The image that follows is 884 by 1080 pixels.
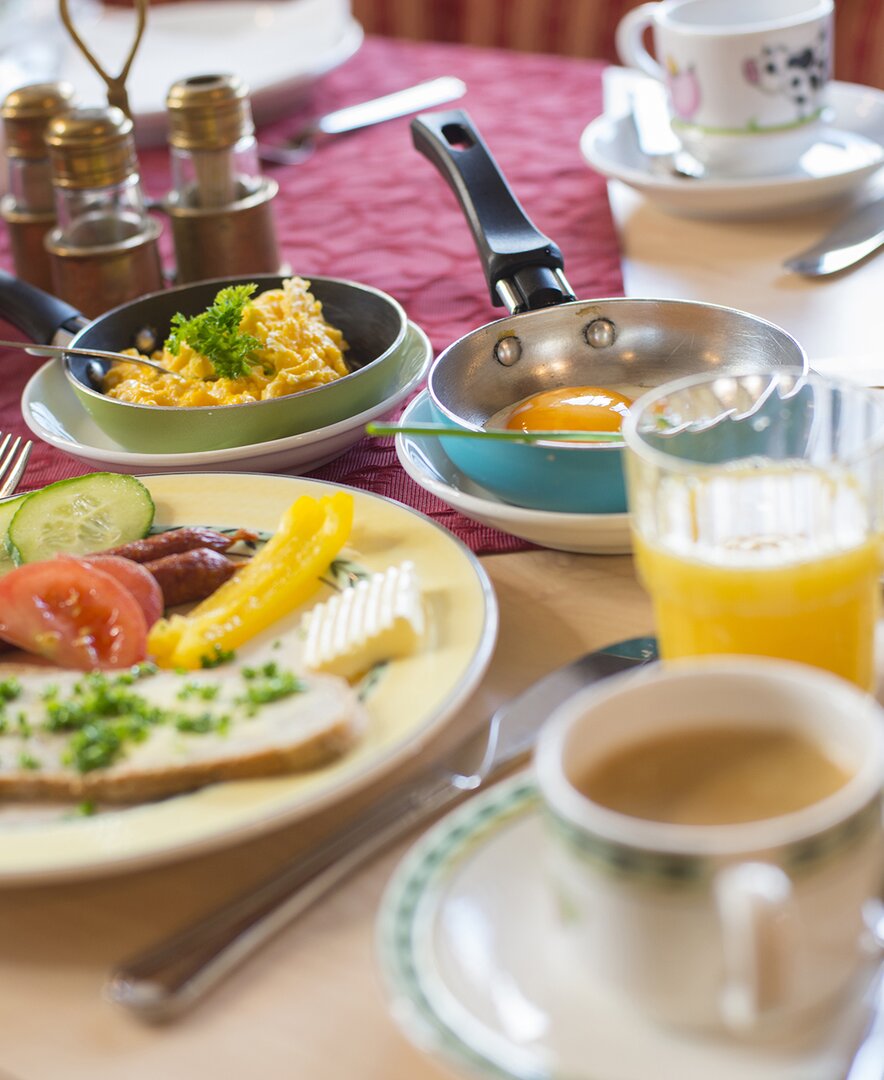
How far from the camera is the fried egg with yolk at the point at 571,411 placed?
4.06 feet

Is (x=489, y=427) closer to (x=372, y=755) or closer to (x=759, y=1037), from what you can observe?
(x=372, y=755)

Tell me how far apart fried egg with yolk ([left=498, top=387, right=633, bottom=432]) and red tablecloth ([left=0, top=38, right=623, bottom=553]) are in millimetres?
117

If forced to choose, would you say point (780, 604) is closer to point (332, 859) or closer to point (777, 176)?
point (332, 859)

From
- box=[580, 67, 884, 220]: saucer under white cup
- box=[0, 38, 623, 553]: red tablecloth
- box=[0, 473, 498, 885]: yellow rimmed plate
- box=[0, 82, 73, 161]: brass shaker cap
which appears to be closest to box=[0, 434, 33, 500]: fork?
box=[0, 38, 623, 553]: red tablecloth

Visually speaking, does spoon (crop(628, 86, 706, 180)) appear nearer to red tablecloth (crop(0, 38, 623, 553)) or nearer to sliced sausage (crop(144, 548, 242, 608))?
red tablecloth (crop(0, 38, 623, 553))

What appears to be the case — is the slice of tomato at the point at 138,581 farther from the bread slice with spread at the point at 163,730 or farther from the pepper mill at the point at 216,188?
the pepper mill at the point at 216,188

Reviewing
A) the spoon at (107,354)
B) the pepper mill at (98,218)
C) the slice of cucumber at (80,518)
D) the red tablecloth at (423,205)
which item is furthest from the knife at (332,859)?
the pepper mill at (98,218)

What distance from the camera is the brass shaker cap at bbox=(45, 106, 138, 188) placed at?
170 centimetres

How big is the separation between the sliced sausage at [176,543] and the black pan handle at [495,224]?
42 centimetres

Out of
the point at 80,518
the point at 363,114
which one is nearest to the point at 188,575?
the point at 80,518

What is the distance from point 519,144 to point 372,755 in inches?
65.8

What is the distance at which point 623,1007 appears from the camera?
639 mm

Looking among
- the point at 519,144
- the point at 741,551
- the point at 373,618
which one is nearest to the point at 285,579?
the point at 373,618

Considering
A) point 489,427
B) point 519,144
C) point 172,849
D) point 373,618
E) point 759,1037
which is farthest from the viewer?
point 519,144
